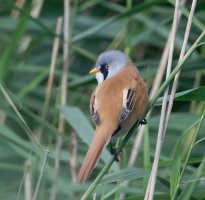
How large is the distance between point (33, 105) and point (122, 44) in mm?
760

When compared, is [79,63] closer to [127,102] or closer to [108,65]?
[108,65]

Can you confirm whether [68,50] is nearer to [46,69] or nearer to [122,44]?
[46,69]

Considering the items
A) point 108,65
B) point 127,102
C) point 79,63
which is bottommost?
→ point 127,102

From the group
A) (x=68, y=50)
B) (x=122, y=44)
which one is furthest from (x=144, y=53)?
(x=68, y=50)

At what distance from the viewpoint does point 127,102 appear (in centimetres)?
299

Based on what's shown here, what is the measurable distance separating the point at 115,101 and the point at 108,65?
10.9 inches

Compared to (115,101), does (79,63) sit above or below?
above

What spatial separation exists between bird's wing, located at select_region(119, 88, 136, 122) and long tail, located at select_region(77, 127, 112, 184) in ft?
0.40

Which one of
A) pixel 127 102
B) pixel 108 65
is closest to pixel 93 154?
pixel 127 102

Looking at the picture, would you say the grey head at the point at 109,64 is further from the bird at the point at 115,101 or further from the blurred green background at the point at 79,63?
the blurred green background at the point at 79,63

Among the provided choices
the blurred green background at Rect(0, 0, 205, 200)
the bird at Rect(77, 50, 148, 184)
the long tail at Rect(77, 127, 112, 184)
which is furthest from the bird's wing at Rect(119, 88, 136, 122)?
the blurred green background at Rect(0, 0, 205, 200)

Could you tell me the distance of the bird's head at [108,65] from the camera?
323 cm

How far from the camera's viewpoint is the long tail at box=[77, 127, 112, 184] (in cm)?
257

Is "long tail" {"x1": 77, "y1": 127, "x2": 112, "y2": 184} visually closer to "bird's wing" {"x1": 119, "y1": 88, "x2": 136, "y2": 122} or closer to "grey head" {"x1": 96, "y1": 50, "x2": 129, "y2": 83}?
"bird's wing" {"x1": 119, "y1": 88, "x2": 136, "y2": 122}
